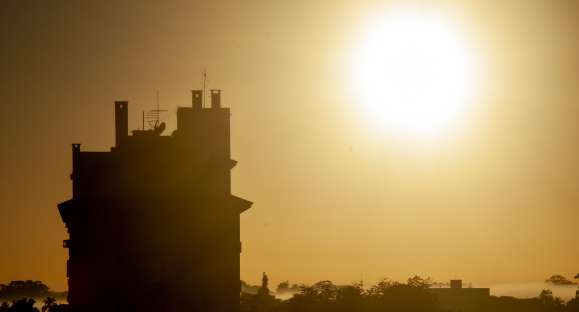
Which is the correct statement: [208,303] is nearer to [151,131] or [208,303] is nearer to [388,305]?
[151,131]

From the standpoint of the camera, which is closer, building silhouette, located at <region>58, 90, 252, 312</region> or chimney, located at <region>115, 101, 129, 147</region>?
building silhouette, located at <region>58, 90, 252, 312</region>

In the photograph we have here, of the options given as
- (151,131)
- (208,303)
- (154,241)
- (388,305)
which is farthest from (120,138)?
(388,305)

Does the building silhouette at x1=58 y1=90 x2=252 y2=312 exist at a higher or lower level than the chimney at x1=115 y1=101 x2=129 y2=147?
lower

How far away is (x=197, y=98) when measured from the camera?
102 meters

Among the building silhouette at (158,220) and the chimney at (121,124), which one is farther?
the chimney at (121,124)

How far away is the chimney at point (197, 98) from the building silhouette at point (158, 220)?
0.26ft

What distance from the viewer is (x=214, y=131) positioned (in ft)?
336

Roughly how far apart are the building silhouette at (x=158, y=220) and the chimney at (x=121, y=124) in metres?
0.08

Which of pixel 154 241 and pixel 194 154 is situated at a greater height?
pixel 194 154

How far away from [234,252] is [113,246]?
950 cm

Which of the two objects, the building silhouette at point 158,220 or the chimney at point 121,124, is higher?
the chimney at point 121,124

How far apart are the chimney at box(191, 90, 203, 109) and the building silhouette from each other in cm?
8

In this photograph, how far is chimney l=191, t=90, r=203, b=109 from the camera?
102 meters

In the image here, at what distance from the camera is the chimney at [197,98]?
4003 inches
